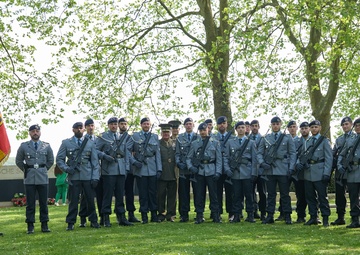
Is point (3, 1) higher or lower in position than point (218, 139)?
higher

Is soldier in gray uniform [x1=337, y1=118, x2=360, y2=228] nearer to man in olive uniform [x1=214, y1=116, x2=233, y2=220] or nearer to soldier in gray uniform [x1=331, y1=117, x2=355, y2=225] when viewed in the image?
soldier in gray uniform [x1=331, y1=117, x2=355, y2=225]

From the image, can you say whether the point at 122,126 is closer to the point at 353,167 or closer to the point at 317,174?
the point at 317,174

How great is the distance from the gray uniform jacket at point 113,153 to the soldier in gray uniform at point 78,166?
433 millimetres

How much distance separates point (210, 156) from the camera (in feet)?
46.8

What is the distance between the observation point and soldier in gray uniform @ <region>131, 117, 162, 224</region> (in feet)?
47.8

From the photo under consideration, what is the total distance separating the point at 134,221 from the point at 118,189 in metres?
1.09

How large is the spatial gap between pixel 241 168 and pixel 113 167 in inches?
97.9

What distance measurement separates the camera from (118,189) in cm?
1425

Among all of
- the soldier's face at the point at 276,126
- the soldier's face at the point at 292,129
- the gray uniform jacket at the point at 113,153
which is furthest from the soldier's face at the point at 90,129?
the soldier's face at the point at 292,129

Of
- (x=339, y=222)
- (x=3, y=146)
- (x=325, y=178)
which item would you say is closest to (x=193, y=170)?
(x=325, y=178)

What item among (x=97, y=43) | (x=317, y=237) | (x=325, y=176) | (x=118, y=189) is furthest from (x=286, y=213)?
(x=97, y=43)

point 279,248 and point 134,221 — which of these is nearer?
point 279,248

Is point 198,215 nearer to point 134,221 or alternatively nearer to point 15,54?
point 134,221

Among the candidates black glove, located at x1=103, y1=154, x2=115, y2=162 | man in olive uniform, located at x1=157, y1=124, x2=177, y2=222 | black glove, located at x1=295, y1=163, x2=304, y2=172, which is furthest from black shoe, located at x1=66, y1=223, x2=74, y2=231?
black glove, located at x1=295, y1=163, x2=304, y2=172
